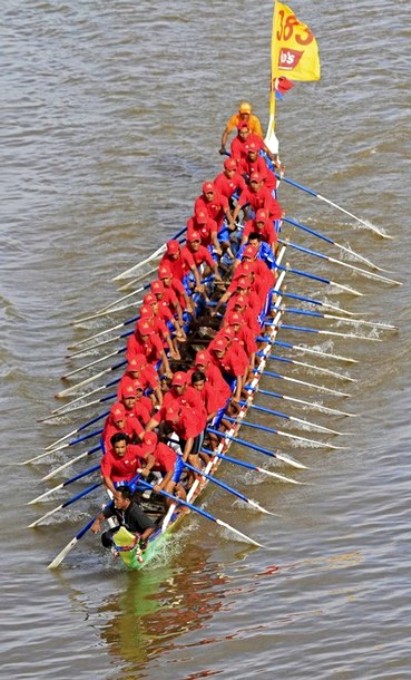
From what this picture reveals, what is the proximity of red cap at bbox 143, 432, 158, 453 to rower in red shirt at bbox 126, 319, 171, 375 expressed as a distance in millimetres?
2164

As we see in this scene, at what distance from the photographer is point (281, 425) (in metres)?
17.8

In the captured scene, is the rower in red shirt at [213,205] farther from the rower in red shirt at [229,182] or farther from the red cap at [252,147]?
the red cap at [252,147]

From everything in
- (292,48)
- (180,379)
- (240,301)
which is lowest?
(180,379)

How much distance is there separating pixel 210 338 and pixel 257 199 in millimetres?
2966

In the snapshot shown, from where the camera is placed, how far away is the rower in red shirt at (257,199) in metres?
19.9

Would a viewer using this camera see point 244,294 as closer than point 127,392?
No

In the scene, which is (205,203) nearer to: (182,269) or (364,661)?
(182,269)

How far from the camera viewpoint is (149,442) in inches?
581

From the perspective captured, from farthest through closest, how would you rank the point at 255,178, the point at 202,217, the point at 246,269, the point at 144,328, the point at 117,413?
the point at 255,178
the point at 202,217
the point at 246,269
the point at 144,328
the point at 117,413

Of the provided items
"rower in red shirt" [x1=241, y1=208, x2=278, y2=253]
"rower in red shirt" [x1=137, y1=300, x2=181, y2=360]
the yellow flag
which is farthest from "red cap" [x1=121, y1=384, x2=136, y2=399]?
the yellow flag

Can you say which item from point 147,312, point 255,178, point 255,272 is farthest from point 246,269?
point 255,178

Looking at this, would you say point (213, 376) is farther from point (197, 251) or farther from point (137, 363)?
point (197, 251)

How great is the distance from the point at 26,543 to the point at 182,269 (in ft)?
15.5

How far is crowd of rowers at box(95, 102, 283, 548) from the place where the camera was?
14992mm
